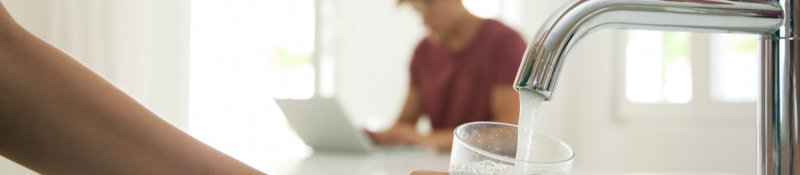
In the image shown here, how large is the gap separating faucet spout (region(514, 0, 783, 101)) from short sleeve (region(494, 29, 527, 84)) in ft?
4.18

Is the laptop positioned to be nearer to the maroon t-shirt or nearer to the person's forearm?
the person's forearm

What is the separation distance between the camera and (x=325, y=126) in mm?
1105

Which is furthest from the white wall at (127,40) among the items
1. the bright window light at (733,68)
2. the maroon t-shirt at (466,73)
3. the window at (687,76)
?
the bright window light at (733,68)

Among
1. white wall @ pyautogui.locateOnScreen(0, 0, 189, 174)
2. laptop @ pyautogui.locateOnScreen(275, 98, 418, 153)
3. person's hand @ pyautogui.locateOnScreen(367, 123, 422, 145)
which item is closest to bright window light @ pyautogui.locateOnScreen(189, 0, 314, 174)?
white wall @ pyautogui.locateOnScreen(0, 0, 189, 174)

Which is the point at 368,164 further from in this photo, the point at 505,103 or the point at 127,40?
the point at 127,40

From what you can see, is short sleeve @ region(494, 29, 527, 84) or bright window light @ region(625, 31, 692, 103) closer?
short sleeve @ region(494, 29, 527, 84)

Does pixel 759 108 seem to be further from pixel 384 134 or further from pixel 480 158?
pixel 384 134

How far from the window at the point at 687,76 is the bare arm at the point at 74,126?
7.82 ft

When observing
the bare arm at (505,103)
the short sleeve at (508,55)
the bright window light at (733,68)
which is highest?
the bright window light at (733,68)

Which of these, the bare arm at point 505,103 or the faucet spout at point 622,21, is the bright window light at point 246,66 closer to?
the bare arm at point 505,103

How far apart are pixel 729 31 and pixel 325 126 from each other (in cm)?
87

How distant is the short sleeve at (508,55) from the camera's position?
162cm

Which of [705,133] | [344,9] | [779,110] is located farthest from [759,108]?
[344,9]

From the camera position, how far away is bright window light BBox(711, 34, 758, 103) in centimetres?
222
